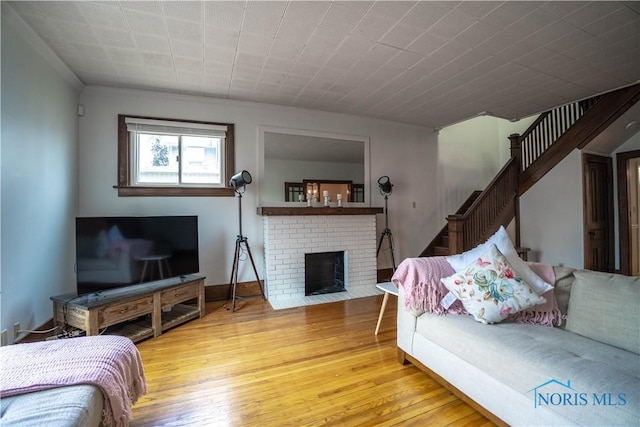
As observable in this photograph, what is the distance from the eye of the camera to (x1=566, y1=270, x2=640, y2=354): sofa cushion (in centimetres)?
141

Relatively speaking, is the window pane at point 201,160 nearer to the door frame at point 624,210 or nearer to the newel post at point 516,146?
the newel post at point 516,146

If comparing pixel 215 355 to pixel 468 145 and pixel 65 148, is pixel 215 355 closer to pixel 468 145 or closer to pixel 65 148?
pixel 65 148

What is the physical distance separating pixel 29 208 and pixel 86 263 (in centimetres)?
60

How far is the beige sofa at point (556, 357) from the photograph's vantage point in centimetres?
109

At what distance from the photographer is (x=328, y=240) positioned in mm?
4012

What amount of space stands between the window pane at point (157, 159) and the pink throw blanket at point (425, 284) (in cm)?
304

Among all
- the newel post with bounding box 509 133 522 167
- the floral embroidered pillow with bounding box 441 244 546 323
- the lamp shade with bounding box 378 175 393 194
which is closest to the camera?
the floral embroidered pillow with bounding box 441 244 546 323

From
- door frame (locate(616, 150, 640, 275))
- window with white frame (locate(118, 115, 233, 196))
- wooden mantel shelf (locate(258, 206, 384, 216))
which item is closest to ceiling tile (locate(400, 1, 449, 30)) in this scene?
wooden mantel shelf (locate(258, 206, 384, 216))

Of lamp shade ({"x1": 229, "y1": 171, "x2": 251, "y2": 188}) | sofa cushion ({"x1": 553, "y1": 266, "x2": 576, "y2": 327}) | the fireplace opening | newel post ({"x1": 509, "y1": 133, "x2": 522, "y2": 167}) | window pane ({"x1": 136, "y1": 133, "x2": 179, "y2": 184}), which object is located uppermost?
newel post ({"x1": 509, "y1": 133, "x2": 522, "y2": 167})

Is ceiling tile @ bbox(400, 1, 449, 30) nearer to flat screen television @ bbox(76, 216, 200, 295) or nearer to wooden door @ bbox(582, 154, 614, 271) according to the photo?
flat screen television @ bbox(76, 216, 200, 295)

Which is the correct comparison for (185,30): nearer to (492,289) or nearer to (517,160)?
(492,289)

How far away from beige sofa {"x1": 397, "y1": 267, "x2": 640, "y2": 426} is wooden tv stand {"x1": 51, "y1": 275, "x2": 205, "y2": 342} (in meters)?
2.29

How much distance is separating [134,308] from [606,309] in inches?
134

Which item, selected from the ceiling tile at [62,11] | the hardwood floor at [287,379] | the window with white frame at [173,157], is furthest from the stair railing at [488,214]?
the ceiling tile at [62,11]
